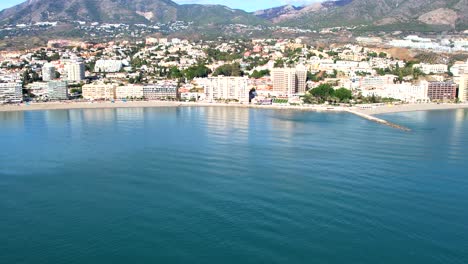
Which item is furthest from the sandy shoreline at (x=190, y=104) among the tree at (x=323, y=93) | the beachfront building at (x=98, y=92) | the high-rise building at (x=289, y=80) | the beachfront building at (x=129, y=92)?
the high-rise building at (x=289, y=80)

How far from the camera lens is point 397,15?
145 ft

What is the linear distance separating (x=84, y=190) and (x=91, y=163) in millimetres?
1687

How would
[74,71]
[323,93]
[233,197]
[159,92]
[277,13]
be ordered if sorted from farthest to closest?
[277,13], [74,71], [159,92], [323,93], [233,197]

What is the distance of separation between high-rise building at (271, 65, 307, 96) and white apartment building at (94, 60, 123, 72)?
10.2 m

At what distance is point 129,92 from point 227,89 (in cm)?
400

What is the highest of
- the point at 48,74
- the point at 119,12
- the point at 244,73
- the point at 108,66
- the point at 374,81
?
the point at 119,12

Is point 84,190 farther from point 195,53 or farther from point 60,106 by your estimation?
point 195,53

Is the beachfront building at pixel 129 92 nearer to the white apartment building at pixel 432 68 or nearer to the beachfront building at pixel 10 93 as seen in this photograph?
the beachfront building at pixel 10 93

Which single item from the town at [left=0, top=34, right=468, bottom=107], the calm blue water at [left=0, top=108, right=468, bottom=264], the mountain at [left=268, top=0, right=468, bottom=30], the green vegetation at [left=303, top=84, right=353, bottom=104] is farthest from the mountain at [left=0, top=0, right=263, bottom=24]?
the calm blue water at [left=0, top=108, right=468, bottom=264]

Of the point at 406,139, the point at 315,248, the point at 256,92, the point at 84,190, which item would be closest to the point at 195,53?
the point at 256,92

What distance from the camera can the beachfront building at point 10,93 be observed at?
18.1m

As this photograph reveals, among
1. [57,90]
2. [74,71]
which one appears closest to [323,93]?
[57,90]

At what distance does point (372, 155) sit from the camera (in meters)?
9.03

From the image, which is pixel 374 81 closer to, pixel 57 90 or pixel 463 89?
pixel 463 89
